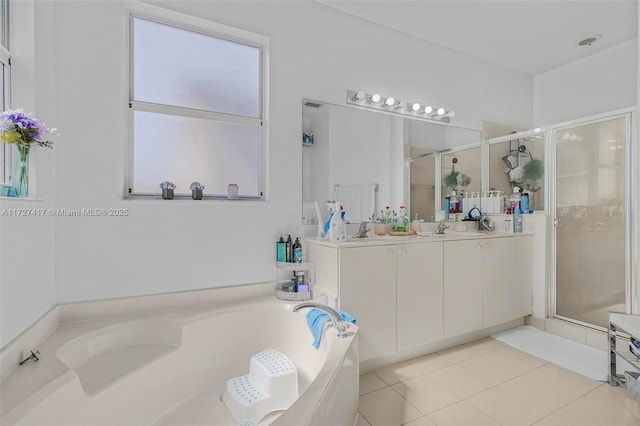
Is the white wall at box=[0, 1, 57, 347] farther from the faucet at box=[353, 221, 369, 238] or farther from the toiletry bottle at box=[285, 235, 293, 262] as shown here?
the faucet at box=[353, 221, 369, 238]

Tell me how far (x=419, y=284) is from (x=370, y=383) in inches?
28.4

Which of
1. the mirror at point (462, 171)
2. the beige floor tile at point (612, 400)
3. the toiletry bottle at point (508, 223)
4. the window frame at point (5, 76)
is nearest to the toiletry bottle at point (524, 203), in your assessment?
the toiletry bottle at point (508, 223)

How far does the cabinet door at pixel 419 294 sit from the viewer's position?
2115 millimetres

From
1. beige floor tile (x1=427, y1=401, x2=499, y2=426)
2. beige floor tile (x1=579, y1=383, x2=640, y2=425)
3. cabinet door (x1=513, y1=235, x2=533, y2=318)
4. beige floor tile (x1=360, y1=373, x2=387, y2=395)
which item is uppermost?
cabinet door (x1=513, y1=235, x2=533, y2=318)

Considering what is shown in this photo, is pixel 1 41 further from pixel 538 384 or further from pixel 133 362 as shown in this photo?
pixel 538 384

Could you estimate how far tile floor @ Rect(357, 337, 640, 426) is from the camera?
1.63 m

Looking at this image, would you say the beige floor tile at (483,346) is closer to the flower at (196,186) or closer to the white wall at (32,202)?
the flower at (196,186)

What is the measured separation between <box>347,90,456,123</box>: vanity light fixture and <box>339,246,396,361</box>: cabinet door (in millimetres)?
1223

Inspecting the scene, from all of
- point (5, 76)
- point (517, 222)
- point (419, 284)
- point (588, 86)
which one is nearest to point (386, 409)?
point (419, 284)

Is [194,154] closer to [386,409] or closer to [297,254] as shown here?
[297,254]

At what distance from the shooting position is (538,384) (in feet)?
6.36

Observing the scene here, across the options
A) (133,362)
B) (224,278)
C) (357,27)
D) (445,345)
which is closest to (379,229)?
(445,345)

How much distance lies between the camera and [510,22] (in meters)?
2.58

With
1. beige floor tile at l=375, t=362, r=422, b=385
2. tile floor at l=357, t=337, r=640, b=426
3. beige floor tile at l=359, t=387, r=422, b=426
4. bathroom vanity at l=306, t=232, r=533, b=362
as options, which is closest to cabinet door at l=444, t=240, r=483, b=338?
bathroom vanity at l=306, t=232, r=533, b=362
